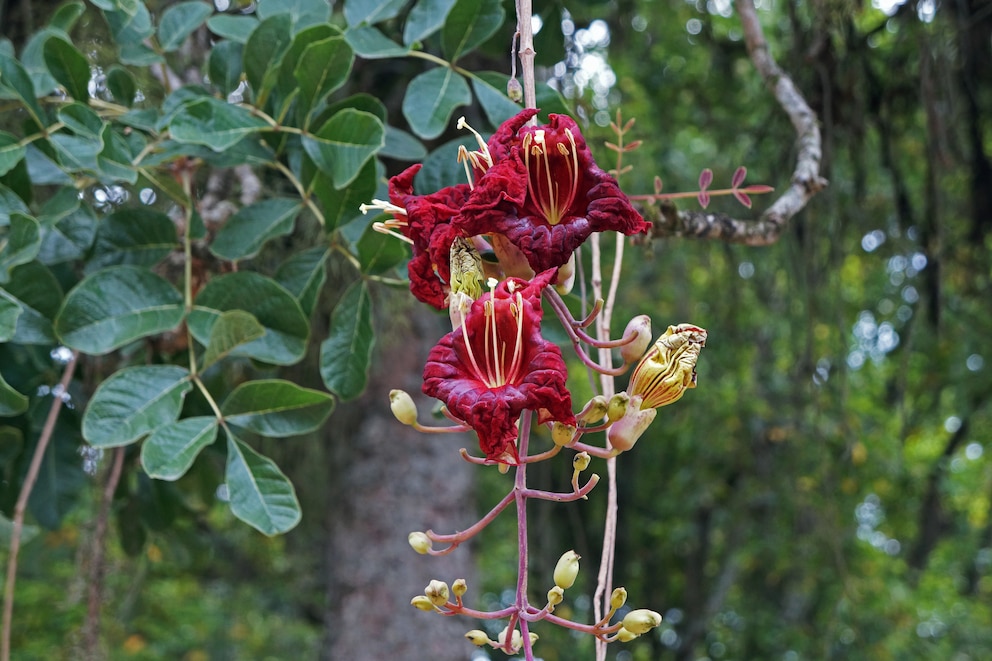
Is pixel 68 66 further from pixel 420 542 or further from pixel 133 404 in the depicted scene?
pixel 420 542

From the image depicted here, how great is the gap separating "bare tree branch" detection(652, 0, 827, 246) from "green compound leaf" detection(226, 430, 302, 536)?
468 millimetres

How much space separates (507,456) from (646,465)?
4163mm

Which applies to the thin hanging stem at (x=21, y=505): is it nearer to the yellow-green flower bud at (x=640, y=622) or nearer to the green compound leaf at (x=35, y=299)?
the green compound leaf at (x=35, y=299)

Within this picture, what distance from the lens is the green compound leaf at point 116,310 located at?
101cm

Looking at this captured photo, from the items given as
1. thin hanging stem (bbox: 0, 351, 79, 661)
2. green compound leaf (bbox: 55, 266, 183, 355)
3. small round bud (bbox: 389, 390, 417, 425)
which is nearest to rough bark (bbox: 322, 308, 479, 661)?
thin hanging stem (bbox: 0, 351, 79, 661)

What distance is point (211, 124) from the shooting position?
988mm

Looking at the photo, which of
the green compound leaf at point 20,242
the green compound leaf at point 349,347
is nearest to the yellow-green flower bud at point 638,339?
the green compound leaf at point 349,347

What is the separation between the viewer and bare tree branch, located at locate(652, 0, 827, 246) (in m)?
1.00

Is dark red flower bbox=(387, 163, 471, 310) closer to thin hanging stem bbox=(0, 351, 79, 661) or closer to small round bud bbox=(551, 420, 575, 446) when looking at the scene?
small round bud bbox=(551, 420, 575, 446)

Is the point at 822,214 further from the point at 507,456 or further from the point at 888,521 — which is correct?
the point at 888,521

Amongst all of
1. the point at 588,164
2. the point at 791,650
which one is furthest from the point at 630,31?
the point at 791,650

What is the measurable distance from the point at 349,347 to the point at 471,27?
379mm

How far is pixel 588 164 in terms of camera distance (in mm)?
667

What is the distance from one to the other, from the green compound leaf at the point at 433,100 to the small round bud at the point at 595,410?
436mm
